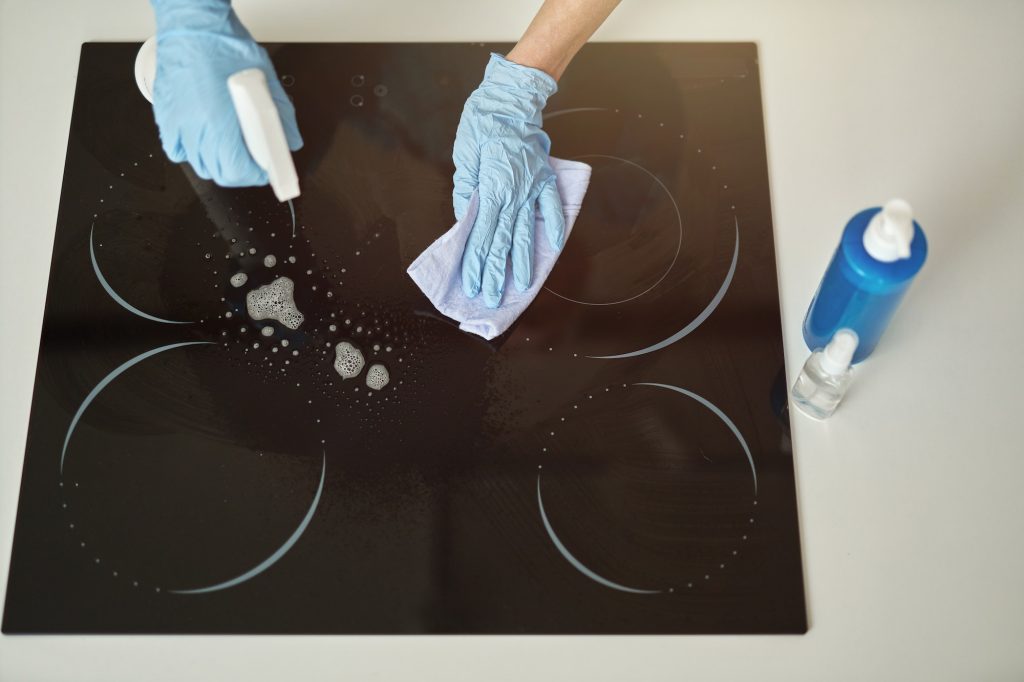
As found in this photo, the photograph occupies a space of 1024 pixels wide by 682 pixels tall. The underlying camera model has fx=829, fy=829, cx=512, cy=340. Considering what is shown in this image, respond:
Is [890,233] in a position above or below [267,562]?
above

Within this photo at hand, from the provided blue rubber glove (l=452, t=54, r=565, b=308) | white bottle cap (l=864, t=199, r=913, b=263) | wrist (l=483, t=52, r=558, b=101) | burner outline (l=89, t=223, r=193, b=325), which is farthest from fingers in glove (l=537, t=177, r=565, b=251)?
burner outline (l=89, t=223, r=193, b=325)

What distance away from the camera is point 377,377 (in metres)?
1.09

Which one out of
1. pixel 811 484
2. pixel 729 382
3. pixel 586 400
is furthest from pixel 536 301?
pixel 811 484

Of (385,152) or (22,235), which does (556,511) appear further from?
(22,235)

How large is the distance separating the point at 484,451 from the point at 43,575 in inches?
21.9

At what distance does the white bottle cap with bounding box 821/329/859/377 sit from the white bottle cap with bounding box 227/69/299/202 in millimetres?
659

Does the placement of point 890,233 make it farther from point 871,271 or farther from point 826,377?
point 826,377

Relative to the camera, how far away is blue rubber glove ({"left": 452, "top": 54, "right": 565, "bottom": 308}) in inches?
43.6

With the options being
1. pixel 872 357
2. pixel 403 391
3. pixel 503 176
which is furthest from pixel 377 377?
pixel 872 357

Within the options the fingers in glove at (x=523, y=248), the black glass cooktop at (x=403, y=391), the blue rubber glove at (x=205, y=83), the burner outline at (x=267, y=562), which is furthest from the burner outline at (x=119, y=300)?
the fingers in glove at (x=523, y=248)

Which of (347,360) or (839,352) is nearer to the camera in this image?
(839,352)

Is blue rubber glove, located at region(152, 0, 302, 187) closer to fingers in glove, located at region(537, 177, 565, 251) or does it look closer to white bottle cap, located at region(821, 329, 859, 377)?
fingers in glove, located at region(537, 177, 565, 251)

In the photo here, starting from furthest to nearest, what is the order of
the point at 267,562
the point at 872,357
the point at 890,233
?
the point at 872,357
the point at 267,562
the point at 890,233

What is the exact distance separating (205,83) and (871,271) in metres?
0.81
